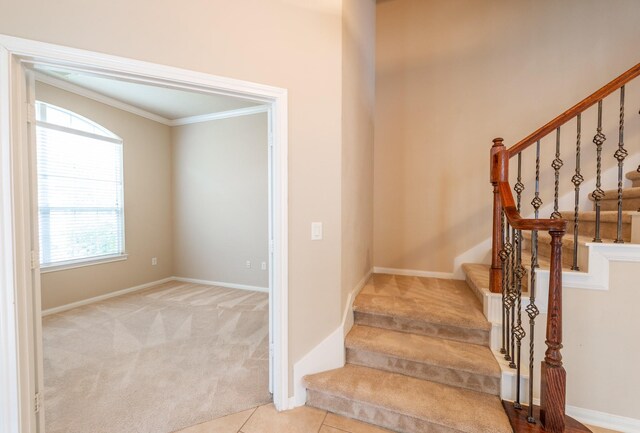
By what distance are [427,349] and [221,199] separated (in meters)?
4.04

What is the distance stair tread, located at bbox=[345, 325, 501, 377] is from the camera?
1724 mm

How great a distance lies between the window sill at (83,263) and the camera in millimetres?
3493

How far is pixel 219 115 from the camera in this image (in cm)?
471

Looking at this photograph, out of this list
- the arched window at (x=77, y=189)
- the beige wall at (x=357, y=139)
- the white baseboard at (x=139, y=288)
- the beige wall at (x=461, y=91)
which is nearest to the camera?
the beige wall at (x=357, y=139)

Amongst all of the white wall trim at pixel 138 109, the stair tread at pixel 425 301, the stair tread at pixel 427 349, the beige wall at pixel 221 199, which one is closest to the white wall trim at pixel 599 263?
the stair tread at pixel 425 301

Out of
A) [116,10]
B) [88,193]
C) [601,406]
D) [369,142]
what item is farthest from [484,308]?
[88,193]

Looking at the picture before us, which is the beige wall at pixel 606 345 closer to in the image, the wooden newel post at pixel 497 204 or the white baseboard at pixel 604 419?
the white baseboard at pixel 604 419

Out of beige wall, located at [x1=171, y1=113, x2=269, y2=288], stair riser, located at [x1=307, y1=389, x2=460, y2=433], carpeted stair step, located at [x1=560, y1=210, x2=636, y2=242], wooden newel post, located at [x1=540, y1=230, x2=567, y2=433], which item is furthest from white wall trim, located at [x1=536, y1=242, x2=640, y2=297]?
beige wall, located at [x1=171, y1=113, x2=269, y2=288]

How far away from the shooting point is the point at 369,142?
3.09 m

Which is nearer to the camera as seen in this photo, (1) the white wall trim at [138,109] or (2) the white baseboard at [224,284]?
(1) the white wall trim at [138,109]

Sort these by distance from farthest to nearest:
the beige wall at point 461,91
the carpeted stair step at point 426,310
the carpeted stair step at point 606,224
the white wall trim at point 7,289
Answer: the beige wall at point 461,91, the carpeted stair step at point 426,310, the carpeted stair step at point 606,224, the white wall trim at point 7,289

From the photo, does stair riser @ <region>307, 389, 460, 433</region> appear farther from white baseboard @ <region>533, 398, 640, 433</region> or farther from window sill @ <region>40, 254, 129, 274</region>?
window sill @ <region>40, 254, 129, 274</region>

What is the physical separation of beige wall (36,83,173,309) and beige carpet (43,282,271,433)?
35 centimetres

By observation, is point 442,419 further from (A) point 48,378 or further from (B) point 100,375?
(A) point 48,378
